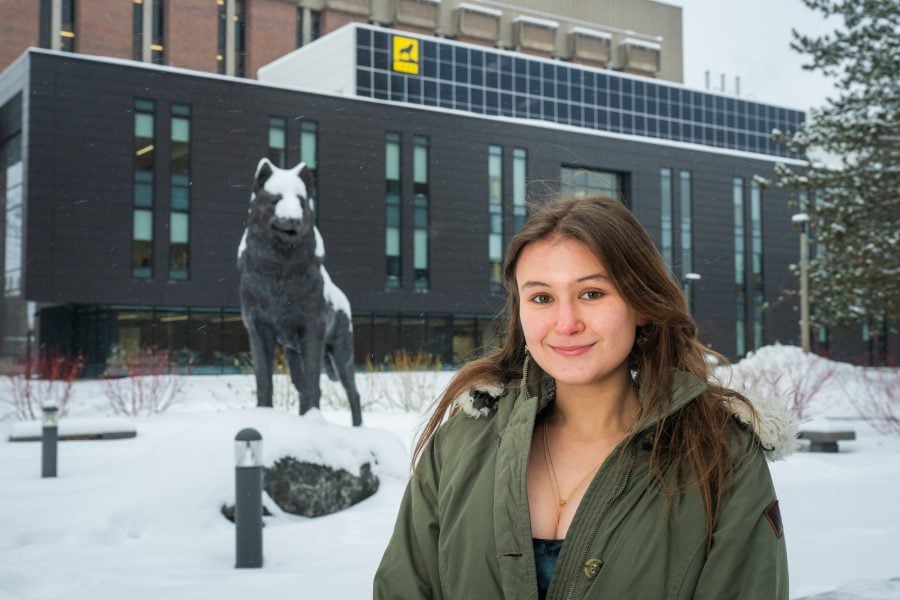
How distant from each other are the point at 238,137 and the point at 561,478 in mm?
25342

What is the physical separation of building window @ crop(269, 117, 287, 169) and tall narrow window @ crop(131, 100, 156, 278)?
330 cm

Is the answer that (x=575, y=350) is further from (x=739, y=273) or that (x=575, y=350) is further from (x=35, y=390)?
(x=739, y=273)

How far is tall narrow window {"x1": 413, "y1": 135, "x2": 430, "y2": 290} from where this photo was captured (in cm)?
2964

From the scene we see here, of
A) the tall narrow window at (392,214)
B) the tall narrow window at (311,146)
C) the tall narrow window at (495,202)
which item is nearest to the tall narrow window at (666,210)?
the tall narrow window at (495,202)

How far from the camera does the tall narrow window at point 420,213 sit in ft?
97.2

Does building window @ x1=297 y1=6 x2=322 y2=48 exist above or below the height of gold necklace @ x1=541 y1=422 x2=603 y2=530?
above

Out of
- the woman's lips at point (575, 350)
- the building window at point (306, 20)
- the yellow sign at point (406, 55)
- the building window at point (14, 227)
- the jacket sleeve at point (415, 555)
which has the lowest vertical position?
the jacket sleeve at point (415, 555)

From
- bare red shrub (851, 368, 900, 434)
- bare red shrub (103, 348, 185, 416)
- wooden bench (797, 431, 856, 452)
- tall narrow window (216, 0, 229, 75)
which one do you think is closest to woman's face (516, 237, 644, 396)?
tall narrow window (216, 0, 229, 75)

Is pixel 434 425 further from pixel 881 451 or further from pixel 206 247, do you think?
pixel 206 247

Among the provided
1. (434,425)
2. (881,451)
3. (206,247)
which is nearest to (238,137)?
(206,247)

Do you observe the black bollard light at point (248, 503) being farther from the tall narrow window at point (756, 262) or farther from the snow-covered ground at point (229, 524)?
the tall narrow window at point (756, 262)

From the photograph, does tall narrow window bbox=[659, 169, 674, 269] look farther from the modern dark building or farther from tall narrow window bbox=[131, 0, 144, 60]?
tall narrow window bbox=[131, 0, 144, 60]

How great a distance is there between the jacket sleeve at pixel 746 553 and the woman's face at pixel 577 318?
39 centimetres

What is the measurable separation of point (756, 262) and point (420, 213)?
14.4 m
